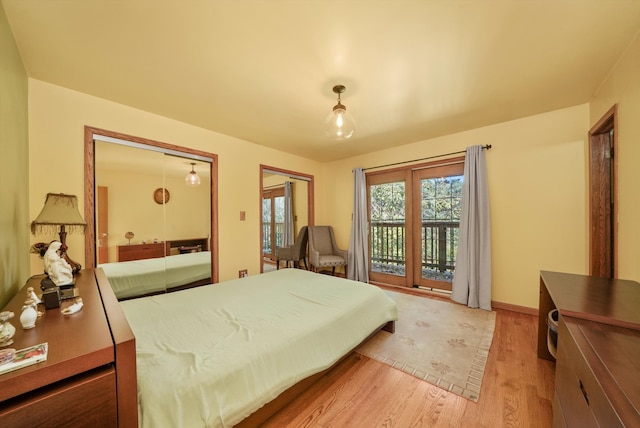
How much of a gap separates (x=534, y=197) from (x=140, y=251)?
473 cm

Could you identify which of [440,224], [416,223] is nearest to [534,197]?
[440,224]

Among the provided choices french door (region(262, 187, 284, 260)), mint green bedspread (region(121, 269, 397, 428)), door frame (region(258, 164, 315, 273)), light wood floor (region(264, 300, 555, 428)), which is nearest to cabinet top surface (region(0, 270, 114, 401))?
mint green bedspread (region(121, 269, 397, 428))

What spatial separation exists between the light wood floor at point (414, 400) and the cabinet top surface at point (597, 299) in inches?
29.5

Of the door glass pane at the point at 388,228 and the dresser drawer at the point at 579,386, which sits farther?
the door glass pane at the point at 388,228

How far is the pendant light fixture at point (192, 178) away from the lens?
124 inches

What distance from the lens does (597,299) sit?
1.30 metres

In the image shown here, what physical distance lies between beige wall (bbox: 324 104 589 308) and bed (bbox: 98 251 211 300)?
12.9ft

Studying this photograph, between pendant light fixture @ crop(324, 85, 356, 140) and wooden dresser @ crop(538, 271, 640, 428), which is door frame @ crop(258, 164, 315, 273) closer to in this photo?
pendant light fixture @ crop(324, 85, 356, 140)

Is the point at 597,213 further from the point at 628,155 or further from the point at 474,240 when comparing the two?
the point at 474,240

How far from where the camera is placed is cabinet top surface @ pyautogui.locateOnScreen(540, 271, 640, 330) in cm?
108

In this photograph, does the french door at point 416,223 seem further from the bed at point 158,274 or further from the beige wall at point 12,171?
the beige wall at point 12,171

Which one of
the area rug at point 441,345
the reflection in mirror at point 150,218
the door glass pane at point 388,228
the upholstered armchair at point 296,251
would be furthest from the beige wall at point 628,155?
the reflection in mirror at point 150,218

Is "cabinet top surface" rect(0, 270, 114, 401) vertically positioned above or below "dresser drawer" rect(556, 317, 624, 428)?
above

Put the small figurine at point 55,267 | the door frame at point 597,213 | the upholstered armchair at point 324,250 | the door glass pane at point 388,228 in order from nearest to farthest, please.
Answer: the small figurine at point 55,267
the door frame at point 597,213
the door glass pane at point 388,228
the upholstered armchair at point 324,250
